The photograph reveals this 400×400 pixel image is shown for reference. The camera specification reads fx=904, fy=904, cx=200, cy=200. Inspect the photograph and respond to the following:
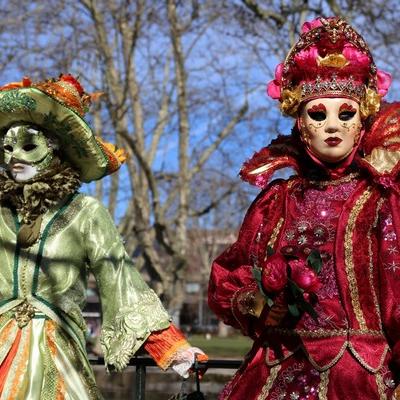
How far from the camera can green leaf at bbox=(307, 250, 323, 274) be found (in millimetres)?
3039

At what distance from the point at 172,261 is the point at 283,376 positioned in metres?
9.91

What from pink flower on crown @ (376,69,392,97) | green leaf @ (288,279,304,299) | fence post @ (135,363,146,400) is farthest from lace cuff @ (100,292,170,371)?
pink flower on crown @ (376,69,392,97)

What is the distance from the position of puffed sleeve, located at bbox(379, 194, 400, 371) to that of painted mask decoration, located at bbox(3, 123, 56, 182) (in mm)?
1455

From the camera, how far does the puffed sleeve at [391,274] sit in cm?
307

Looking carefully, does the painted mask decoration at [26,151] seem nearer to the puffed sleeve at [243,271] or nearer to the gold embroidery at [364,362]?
the puffed sleeve at [243,271]

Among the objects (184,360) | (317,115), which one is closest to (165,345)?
(184,360)

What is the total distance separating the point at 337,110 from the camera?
11.0 ft

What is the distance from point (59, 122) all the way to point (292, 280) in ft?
4.36

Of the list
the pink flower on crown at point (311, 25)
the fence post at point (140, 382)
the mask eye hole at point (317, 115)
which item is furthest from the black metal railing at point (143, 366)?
the pink flower on crown at point (311, 25)

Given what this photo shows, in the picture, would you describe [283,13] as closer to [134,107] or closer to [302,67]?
[134,107]

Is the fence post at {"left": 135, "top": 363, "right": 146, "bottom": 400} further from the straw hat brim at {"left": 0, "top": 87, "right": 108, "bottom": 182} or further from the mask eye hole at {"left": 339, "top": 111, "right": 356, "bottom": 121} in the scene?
the mask eye hole at {"left": 339, "top": 111, "right": 356, "bottom": 121}

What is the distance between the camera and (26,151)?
3.82m

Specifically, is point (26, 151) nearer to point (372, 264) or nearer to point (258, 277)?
point (258, 277)

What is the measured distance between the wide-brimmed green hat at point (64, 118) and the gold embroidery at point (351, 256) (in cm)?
118
